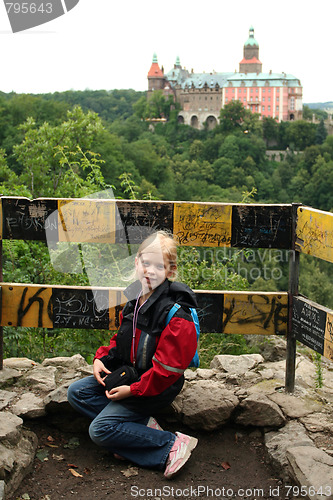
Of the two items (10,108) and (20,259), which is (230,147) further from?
(20,259)

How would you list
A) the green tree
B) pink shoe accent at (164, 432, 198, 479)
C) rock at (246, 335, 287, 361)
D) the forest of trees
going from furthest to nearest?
the forest of trees, the green tree, rock at (246, 335, 287, 361), pink shoe accent at (164, 432, 198, 479)

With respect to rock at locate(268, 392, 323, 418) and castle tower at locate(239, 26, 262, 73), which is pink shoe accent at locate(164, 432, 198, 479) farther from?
castle tower at locate(239, 26, 262, 73)

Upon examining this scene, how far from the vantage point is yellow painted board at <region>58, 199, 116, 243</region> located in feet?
11.1

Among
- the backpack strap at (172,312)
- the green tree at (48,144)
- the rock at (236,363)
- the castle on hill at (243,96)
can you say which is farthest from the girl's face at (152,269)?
the castle on hill at (243,96)

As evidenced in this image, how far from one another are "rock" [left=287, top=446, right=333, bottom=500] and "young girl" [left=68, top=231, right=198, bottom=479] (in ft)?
1.56

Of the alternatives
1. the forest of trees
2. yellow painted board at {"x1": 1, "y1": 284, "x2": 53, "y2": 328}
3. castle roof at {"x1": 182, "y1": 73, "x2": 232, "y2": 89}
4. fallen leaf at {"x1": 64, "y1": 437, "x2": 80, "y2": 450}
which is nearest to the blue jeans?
fallen leaf at {"x1": 64, "y1": 437, "x2": 80, "y2": 450}

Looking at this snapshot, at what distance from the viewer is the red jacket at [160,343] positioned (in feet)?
8.77

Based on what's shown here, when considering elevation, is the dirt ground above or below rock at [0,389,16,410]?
below

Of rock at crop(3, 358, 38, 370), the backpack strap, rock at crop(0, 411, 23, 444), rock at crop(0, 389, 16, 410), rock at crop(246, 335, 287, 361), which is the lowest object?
rock at crop(246, 335, 287, 361)

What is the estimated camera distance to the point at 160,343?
269 cm

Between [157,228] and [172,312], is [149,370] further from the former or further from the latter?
[157,228]

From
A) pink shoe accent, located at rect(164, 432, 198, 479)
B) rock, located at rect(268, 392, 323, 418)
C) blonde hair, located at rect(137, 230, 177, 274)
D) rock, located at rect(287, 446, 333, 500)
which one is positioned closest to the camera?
rock, located at rect(287, 446, 333, 500)

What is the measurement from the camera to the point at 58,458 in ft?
9.39

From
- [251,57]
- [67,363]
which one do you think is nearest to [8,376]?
[67,363]
